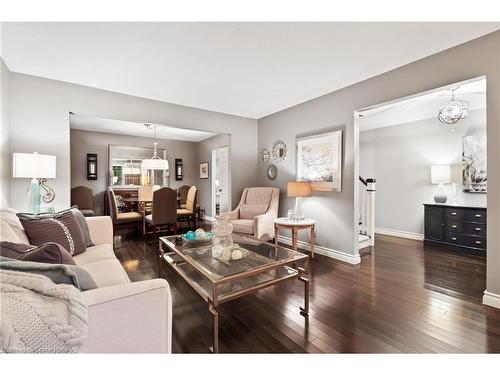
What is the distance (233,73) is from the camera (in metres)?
2.65

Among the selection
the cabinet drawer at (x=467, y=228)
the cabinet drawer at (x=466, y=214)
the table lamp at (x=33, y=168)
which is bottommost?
the cabinet drawer at (x=467, y=228)

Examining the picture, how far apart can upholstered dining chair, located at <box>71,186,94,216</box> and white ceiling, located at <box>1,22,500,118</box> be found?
3075 millimetres

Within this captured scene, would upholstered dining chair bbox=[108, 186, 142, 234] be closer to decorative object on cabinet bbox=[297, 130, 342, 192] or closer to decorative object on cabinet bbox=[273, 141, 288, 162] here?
decorative object on cabinet bbox=[273, 141, 288, 162]

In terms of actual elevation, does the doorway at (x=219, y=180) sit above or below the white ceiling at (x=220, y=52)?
below

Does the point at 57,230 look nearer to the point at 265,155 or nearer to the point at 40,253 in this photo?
the point at 40,253

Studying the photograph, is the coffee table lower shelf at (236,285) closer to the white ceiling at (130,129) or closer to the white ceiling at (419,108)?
the white ceiling at (419,108)

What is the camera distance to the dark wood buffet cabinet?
131 inches

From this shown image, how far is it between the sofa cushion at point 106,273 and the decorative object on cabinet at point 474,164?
4.89m

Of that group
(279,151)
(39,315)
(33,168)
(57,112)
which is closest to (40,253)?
(39,315)

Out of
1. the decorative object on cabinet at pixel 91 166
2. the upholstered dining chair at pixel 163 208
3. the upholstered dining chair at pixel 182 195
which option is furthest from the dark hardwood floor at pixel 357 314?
the decorative object on cabinet at pixel 91 166

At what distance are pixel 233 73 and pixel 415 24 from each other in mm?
1721

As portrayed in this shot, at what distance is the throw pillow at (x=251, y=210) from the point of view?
3949 mm
